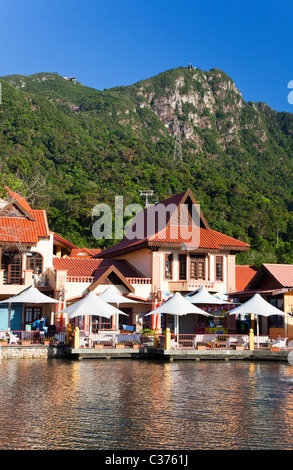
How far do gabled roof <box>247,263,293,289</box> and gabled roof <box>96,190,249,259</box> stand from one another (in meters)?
3.76

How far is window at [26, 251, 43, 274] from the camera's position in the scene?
37938mm

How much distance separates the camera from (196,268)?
3919 centimetres

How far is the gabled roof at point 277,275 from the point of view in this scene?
112ft

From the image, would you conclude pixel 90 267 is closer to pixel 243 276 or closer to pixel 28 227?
pixel 28 227

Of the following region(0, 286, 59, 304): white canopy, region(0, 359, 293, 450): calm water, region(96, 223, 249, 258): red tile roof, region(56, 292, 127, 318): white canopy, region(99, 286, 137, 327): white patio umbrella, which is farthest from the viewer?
region(96, 223, 249, 258): red tile roof

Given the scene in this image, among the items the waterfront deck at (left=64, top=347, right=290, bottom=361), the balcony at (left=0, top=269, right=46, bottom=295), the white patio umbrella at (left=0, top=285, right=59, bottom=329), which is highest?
the balcony at (left=0, top=269, right=46, bottom=295)

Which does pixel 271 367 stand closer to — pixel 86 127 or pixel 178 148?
pixel 86 127

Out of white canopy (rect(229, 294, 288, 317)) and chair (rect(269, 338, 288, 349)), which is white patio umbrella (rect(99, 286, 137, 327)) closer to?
white canopy (rect(229, 294, 288, 317))

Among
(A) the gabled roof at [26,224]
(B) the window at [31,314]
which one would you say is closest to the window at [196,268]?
(A) the gabled roof at [26,224]

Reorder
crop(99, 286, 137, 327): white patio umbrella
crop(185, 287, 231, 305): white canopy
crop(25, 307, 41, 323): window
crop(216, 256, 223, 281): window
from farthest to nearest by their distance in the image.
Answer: crop(216, 256, 223, 281): window, crop(25, 307, 41, 323): window, crop(185, 287, 231, 305): white canopy, crop(99, 286, 137, 327): white patio umbrella

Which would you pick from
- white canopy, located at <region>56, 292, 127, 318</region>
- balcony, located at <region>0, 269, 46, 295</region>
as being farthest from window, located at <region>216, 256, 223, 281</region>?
balcony, located at <region>0, 269, 46, 295</region>

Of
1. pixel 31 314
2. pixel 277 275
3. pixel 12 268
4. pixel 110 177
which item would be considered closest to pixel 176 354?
pixel 277 275

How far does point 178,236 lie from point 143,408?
77.5 ft
